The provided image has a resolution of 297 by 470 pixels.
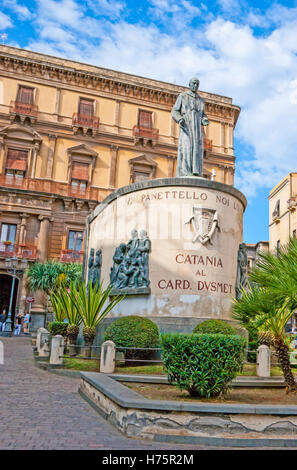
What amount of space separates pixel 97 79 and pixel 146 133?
6.82 m

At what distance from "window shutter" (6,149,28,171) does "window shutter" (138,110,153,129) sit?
11.5 m

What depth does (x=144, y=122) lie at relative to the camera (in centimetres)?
4481

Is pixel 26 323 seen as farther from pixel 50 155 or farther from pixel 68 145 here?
pixel 68 145

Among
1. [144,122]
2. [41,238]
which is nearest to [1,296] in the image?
[41,238]

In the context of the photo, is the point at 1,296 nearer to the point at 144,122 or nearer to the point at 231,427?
the point at 144,122

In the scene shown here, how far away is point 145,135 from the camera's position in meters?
44.1

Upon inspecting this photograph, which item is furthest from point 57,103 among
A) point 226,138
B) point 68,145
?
point 226,138

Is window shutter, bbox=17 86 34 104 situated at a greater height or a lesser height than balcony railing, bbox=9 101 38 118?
greater

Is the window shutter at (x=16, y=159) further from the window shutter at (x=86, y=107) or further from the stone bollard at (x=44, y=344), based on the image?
the stone bollard at (x=44, y=344)

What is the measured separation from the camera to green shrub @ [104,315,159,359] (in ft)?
36.9

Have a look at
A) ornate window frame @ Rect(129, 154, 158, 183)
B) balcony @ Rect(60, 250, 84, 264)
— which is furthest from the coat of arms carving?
ornate window frame @ Rect(129, 154, 158, 183)

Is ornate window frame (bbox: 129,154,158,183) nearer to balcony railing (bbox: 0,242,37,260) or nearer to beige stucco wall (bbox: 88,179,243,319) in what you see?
balcony railing (bbox: 0,242,37,260)

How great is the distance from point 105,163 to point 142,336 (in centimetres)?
3292

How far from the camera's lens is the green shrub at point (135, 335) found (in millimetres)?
11234
